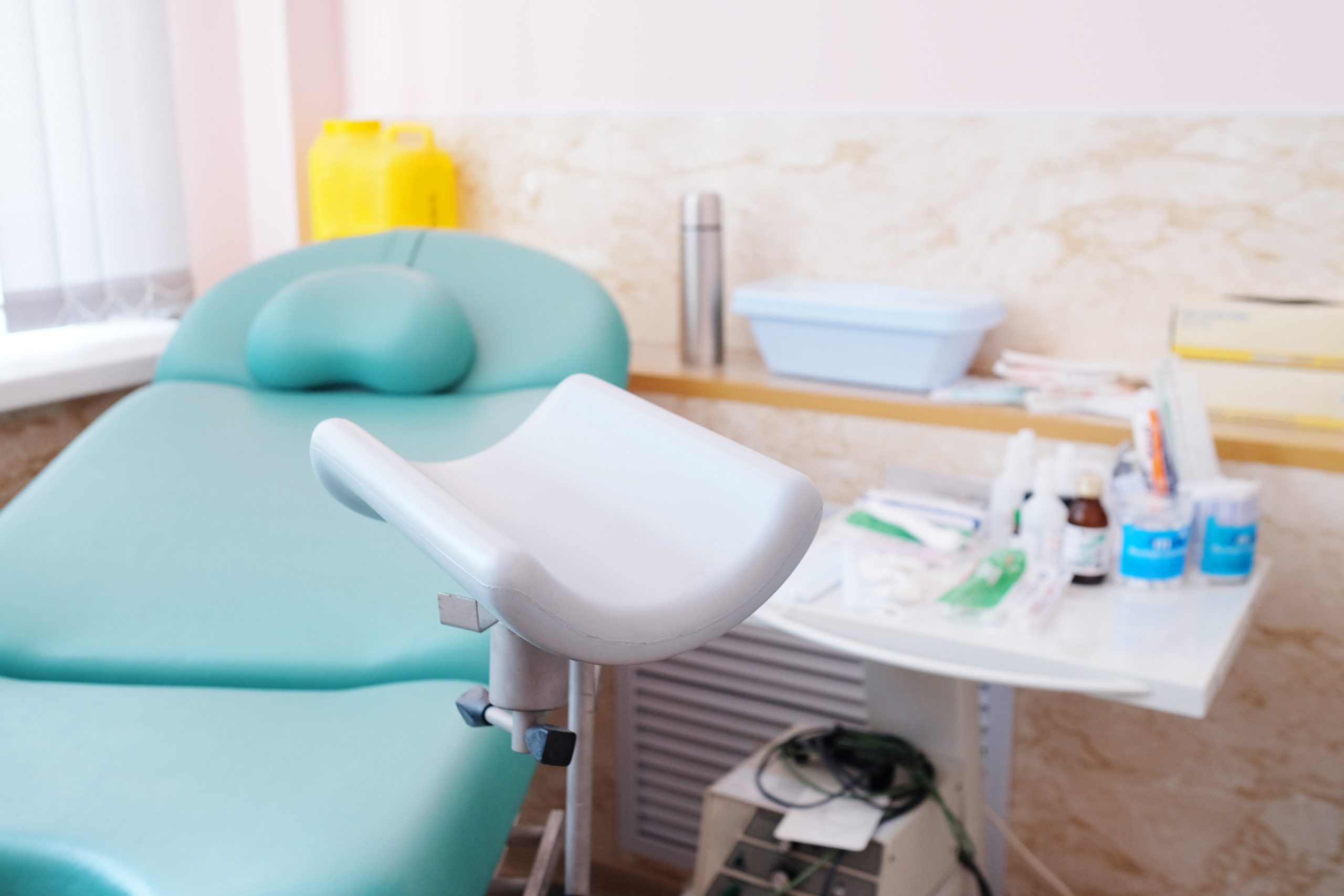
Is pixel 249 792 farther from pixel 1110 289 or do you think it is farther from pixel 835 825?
pixel 1110 289

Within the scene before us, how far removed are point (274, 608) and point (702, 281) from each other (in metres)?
0.98

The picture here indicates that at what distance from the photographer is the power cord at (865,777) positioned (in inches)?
56.9

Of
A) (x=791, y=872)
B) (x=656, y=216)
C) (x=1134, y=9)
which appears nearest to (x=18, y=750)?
(x=791, y=872)

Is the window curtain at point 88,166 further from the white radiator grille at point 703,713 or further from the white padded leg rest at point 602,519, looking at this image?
the white padded leg rest at point 602,519

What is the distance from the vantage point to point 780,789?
1.52m

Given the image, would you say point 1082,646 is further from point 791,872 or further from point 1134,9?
point 1134,9

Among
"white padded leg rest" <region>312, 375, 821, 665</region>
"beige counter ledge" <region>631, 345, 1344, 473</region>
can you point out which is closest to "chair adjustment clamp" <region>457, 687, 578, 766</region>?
"white padded leg rest" <region>312, 375, 821, 665</region>

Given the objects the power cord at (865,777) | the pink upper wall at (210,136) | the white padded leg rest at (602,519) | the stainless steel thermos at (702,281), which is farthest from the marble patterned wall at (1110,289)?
the white padded leg rest at (602,519)

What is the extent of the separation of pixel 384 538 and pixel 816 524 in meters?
0.76

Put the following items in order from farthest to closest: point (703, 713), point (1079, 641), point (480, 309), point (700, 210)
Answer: point (703, 713)
point (700, 210)
point (480, 309)
point (1079, 641)

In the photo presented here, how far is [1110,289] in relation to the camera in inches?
72.7

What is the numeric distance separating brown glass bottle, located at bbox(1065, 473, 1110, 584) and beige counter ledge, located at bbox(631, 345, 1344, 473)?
0.27 m

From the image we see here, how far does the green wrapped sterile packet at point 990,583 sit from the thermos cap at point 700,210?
821mm

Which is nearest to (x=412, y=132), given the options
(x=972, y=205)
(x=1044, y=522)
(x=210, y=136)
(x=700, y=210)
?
(x=210, y=136)
